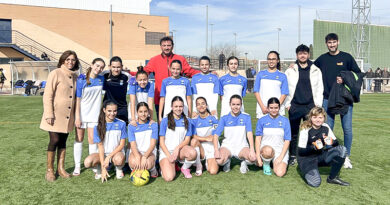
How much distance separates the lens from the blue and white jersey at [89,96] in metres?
4.20

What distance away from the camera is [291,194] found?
3445 millimetres

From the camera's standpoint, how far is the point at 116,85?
4.51m

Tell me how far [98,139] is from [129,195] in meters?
1.05

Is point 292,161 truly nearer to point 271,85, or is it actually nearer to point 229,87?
point 271,85

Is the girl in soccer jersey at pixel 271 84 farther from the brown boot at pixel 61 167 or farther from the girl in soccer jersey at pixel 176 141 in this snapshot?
the brown boot at pixel 61 167

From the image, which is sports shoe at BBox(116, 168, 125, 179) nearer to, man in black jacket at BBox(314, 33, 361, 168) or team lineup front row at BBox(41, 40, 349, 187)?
team lineup front row at BBox(41, 40, 349, 187)

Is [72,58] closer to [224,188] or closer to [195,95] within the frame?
[195,95]

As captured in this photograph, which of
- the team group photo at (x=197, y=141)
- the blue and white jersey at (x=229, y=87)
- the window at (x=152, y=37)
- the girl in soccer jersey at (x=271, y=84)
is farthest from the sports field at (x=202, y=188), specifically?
the window at (x=152, y=37)

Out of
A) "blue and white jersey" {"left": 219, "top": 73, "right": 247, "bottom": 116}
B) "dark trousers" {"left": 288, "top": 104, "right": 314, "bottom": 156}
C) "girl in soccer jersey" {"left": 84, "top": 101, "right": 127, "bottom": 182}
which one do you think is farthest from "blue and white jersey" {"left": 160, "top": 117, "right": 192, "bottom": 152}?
"dark trousers" {"left": 288, "top": 104, "right": 314, "bottom": 156}

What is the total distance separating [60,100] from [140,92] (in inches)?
49.9

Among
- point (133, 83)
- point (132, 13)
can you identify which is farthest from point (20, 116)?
point (132, 13)

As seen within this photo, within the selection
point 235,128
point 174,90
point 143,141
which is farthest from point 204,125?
point 143,141

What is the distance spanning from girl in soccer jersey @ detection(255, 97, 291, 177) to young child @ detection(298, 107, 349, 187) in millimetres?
300

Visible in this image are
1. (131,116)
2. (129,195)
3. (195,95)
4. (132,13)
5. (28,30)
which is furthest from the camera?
(132,13)
